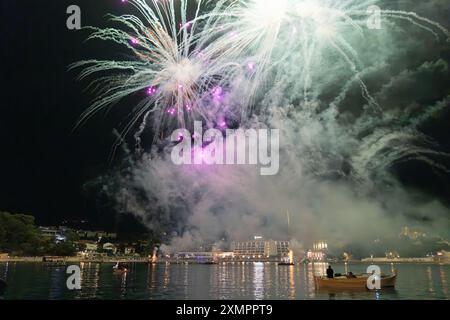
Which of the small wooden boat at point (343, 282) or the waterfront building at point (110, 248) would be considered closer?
the small wooden boat at point (343, 282)

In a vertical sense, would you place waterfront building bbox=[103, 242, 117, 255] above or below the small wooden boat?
above

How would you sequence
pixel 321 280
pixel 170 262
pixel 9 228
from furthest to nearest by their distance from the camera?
pixel 170 262
pixel 9 228
pixel 321 280

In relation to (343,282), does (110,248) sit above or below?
above

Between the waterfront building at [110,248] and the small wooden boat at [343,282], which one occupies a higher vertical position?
the waterfront building at [110,248]

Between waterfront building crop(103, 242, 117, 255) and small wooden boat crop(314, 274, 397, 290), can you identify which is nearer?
small wooden boat crop(314, 274, 397, 290)

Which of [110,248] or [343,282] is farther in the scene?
[110,248]
